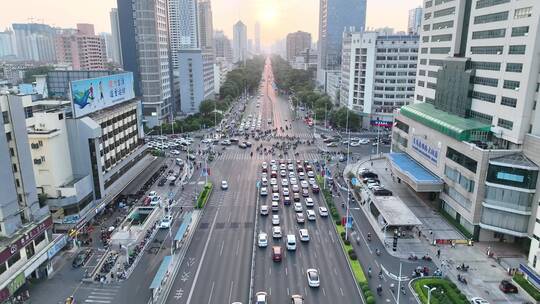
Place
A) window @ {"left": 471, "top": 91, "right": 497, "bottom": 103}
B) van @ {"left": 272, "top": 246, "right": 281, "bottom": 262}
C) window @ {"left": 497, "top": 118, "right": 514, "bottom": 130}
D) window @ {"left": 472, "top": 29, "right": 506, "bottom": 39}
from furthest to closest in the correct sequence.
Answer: window @ {"left": 471, "top": 91, "right": 497, "bottom": 103} < window @ {"left": 472, "top": 29, "right": 506, "bottom": 39} < window @ {"left": 497, "top": 118, "right": 514, "bottom": 130} < van @ {"left": 272, "top": 246, "right": 281, "bottom": 262}

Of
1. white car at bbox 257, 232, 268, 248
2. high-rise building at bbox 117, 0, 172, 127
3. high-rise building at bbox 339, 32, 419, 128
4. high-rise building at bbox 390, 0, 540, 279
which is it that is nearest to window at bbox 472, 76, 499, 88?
high-rise building at bbox 390, 0, 540, 279

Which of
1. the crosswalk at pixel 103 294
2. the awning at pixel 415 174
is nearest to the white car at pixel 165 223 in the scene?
the crosswalk at pixel 103 294

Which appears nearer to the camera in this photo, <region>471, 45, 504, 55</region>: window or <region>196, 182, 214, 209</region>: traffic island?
<region>471, 45, 504, 55</region>: window

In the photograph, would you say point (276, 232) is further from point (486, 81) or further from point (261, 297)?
point (486, 81)

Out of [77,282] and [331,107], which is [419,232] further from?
[331,107]

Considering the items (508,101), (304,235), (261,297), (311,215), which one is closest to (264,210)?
(311,215)

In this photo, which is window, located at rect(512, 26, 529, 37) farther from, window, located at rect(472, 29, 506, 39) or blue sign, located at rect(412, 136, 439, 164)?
blue sign, located at rect(412, 136, 439, 164)

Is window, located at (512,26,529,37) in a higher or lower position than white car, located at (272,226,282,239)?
higher
